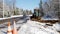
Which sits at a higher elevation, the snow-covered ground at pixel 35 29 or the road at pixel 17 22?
the road at pixel 17 22

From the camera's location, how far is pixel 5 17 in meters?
1.70

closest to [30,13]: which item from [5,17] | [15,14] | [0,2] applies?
[15,14]

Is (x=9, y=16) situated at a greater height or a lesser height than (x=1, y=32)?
greater

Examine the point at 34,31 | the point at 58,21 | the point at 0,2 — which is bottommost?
the point at 34,31

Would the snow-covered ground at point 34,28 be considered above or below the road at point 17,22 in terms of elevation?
below

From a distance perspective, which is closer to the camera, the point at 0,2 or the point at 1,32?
the point at 1,32

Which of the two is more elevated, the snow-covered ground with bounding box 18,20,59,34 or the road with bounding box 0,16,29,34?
the road with bounding box 0,16,29,34

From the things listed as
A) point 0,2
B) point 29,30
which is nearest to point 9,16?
point 0,2

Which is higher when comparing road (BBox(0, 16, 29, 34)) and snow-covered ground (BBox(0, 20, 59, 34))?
road (BBox(0, 16, 29, 34))

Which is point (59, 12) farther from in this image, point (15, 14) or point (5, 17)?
point (5, 17)

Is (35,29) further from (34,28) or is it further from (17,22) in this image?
(17,22)

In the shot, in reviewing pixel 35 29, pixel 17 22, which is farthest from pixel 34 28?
pixel 17 22

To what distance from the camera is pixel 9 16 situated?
1723 millimetres

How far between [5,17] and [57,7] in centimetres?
78
